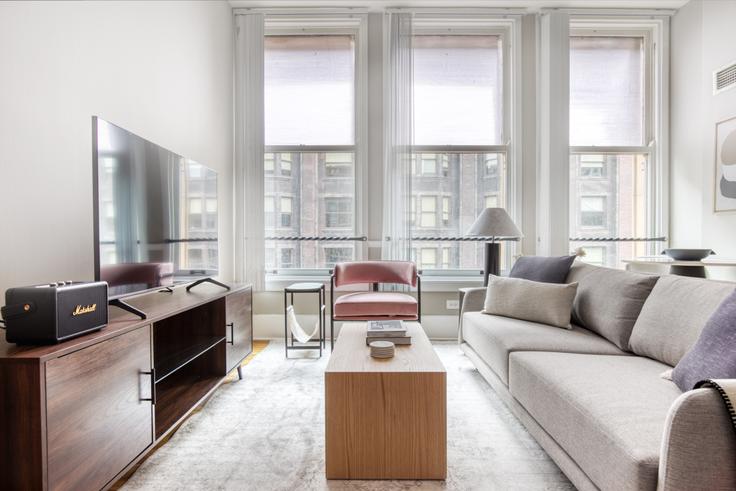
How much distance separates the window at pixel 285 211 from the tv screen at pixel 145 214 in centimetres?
119

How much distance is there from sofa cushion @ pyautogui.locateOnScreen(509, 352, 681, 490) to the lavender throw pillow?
0.08 m

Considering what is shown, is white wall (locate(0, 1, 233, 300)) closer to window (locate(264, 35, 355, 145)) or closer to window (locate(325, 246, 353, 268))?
window (locate(264, 35, 355, 145))

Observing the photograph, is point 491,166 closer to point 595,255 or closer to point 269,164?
point 595,255

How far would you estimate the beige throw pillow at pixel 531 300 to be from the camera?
7.72 feet

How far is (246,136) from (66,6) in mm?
2016

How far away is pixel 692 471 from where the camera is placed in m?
0.92

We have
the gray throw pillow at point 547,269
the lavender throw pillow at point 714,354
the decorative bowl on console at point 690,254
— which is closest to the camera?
the lavender throw pillow at point 714,354

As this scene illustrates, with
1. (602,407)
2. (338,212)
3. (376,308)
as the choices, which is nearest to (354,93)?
(338,212)

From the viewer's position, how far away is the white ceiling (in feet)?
12.1

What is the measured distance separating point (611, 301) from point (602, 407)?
1019 millimetres

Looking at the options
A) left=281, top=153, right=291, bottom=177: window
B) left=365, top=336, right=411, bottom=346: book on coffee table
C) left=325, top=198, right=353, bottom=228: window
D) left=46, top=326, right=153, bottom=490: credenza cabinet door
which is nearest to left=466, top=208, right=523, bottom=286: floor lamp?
left=325, top=198, right=353, bottom=228: window

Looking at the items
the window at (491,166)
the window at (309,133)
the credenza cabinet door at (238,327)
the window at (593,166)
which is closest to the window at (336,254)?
the window at (309,133)

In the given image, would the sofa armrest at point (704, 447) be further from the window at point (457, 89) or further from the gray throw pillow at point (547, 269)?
the window at point (457, 89)

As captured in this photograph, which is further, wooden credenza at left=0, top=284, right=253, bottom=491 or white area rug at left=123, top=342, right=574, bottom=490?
white area rug at left=123, top=342, right=574, bottom=490
